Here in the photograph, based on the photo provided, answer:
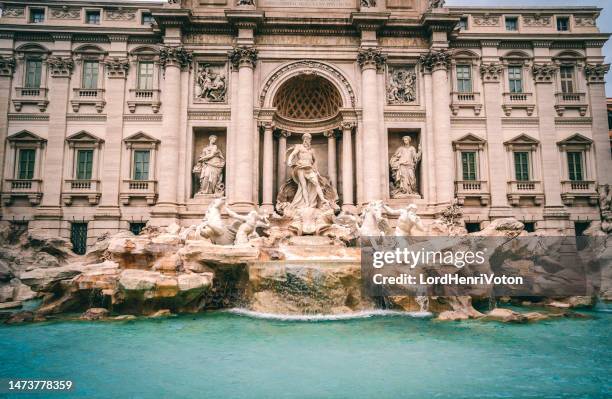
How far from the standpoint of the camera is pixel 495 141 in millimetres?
20328

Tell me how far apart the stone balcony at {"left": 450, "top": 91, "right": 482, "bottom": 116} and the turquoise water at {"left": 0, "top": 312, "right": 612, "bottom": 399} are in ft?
43.2

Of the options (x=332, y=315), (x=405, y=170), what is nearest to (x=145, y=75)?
(x=405, y=170)

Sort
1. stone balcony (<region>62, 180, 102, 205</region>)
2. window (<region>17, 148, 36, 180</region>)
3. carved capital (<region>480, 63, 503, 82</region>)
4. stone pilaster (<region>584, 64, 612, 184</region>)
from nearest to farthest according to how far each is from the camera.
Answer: stone balcony (<region>62, 180, 102, 205</region>)
window (<region>17, 148, 36, 180</region>)
stone pilaster (<region>584, 64, 612, 184</region>)
carved capital (<region>480, 63, 503, 82</region>)

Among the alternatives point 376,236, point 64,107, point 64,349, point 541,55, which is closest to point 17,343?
point 64,349

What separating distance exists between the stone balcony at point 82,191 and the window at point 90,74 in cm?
525

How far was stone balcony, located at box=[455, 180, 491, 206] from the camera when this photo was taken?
Answer: 1978cm

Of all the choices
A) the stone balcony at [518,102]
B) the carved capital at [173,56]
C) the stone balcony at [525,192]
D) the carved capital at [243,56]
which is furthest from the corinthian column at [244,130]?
the stone balcony at [518,102]

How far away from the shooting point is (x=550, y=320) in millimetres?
10672

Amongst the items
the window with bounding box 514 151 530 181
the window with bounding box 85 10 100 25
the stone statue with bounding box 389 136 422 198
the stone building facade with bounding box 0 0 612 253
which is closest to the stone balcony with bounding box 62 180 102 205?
the stone building facade with bounding box 0 0 612 253

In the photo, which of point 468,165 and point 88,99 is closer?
point 88,99

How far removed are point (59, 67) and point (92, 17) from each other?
3348 millimetres

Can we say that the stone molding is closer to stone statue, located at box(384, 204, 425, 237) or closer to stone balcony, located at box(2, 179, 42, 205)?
stone statue, located at box(384, 204, 425, 237)

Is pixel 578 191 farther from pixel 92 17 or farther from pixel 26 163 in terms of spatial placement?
pixel 26 163

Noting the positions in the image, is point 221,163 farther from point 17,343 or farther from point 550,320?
point 550,320
